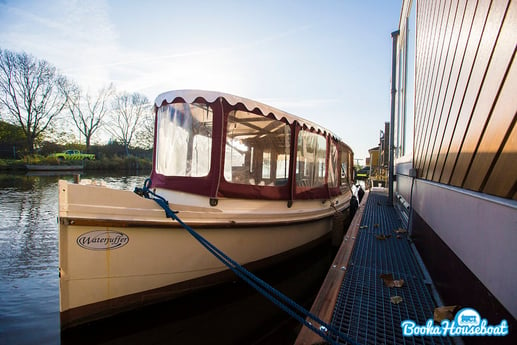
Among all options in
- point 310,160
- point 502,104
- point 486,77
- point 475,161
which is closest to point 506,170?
point 502,104

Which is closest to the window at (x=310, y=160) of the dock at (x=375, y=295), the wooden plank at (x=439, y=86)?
the dock at (x=375, y=295)

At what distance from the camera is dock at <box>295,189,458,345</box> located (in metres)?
2.11

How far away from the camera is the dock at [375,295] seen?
6.93 feet

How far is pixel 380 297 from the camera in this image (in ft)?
8.79

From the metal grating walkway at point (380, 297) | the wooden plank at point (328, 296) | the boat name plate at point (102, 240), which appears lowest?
the metal grating walkway at point (380, 297)

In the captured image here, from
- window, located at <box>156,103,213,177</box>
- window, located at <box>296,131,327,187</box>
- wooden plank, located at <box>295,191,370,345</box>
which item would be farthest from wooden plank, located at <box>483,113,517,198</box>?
window, located at <box>296,131,327,187</box>

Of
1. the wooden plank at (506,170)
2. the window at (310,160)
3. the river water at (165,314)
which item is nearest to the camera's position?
the wooden plank at (506,170)

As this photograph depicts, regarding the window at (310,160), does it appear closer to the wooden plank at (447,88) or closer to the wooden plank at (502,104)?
the wooden plank at (447,88)

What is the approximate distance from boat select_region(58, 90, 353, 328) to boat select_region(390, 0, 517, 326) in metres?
2.32

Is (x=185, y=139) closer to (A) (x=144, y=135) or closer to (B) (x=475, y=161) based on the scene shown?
(B) (x=475, y=161)

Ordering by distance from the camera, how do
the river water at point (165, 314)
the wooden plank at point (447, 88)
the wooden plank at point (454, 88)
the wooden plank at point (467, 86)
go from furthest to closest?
the river water at point (165, 314) → the wooden plank at point (447, 88) → the wooden plank at point (454, 88) → the wooden plank at point (467, 86)

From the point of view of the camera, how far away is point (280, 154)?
467 cm

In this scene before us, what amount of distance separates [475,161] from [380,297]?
5.53 feet

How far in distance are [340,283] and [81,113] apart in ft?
155
